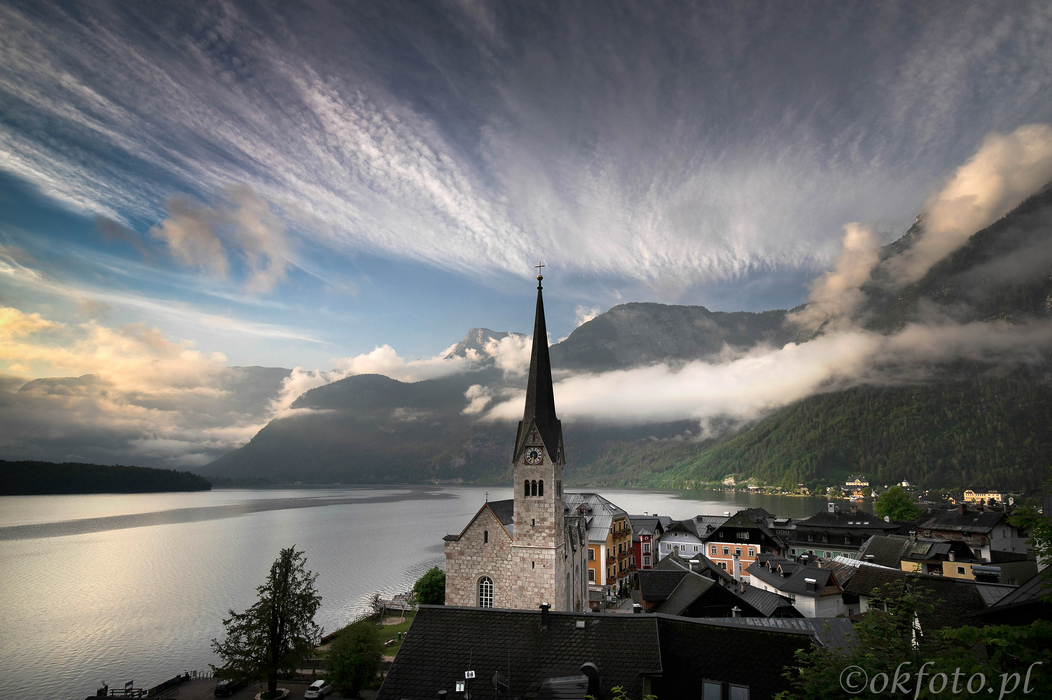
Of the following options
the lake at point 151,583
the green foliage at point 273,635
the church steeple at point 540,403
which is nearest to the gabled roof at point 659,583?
the church steeple at point 540,403

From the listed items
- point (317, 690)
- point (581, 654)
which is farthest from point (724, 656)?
point (317, 690)

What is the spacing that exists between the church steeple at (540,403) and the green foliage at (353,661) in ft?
53.1

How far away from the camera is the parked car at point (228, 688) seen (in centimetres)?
3784

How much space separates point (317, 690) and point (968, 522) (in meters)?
85.6

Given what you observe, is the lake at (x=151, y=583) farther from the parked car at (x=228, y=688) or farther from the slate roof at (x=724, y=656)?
the slate roof at (x=724, y=656)

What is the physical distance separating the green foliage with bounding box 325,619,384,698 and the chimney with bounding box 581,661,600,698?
2091cm

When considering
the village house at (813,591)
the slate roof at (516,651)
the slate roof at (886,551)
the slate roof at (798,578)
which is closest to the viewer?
the slate roof at (516,651)

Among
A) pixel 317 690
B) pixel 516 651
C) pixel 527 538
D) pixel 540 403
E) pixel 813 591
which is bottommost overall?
pixel 317 690

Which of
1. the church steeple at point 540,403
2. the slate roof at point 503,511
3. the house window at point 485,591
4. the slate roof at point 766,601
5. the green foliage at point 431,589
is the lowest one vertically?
the green foliage at point 431,589

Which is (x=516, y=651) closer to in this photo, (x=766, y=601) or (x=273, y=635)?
(x=273, y=635)

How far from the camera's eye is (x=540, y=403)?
39.7 metres

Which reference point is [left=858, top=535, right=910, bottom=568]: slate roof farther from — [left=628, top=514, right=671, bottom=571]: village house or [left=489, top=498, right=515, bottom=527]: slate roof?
[left=489, top=498, right=515, bottom=527]: slate roof

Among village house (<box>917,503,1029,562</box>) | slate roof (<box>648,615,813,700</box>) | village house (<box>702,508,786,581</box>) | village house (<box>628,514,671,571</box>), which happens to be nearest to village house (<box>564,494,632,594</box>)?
village house (<box>628,514,671,571</box>)

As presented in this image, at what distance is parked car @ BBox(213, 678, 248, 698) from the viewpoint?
37.8m
